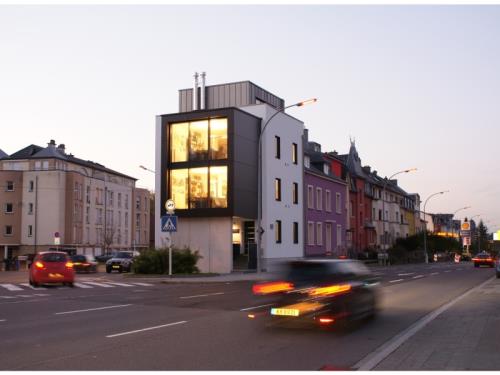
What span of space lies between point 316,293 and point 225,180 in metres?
28.2

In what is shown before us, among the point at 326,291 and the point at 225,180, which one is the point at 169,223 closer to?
the point at 225,180

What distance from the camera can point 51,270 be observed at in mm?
25688

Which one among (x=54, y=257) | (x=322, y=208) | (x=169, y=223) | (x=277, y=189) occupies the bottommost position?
(x=54, y=257)

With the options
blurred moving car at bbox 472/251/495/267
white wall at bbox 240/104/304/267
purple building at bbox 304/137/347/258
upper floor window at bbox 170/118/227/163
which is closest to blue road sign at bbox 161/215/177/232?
upper floor window at bbox 170/118/227/163

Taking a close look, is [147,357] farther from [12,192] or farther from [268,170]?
[12,192]

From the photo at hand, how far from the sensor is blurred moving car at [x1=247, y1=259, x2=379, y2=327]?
10922 millimetres

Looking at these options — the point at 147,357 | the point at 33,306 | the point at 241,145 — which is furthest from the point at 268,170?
the point at 147,357

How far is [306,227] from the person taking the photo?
162ft

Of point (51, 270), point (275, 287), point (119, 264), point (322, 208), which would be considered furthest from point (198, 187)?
point (275, 287)

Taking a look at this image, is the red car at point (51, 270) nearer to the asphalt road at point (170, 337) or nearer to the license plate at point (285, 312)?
the asphalt road at point (170, 337)

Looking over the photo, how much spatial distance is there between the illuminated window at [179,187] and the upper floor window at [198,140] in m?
0.89

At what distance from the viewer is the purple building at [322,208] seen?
165 ft

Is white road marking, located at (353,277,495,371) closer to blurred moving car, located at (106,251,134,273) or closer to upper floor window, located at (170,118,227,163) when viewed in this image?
upper floor window, located at (170,118,227,163)

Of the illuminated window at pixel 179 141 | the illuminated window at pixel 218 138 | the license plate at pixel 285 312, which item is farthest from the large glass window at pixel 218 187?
the license plate at pixel 285 312
